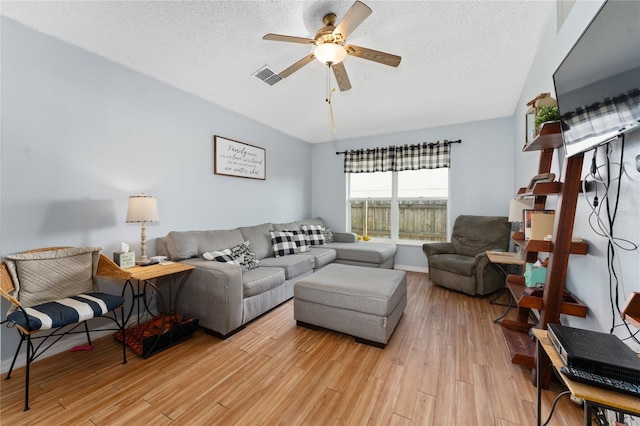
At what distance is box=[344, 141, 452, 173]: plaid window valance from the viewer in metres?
4.13

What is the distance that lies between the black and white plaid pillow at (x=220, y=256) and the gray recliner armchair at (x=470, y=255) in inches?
104

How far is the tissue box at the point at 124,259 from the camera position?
208 cm

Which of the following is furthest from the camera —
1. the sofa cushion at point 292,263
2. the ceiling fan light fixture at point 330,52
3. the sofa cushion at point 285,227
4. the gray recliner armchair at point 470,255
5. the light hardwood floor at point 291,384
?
the sofa cushion at point 285,227

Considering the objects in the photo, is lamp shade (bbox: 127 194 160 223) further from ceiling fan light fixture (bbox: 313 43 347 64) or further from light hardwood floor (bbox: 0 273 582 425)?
ceiling fan light fixture (bbox: 313 43 347 64)

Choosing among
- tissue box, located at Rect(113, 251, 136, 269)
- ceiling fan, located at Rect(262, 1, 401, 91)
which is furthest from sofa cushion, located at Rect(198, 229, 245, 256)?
ceiling fan, located at Rect(262, 1, 401, 91)

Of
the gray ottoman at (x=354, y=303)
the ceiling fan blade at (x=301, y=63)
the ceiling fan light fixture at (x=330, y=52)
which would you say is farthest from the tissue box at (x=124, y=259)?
the ceiling fan light fixture at (x=330, y=52)

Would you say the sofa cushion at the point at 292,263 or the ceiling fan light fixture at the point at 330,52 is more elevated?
the ceiling fan light fixture at the point at 330,52

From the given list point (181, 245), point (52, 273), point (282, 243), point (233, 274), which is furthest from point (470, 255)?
point (52, 273)

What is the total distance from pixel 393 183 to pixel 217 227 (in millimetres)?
3066

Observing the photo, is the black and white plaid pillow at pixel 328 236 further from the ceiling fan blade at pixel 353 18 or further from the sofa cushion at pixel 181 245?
the ceiling fan blade at pixel 353 18

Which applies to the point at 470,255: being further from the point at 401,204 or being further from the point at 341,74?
the point at 341,74

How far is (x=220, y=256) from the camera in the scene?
105 inches

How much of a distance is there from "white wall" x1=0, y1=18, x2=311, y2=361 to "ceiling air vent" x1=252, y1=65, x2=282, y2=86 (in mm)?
942

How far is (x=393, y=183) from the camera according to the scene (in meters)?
4.62
